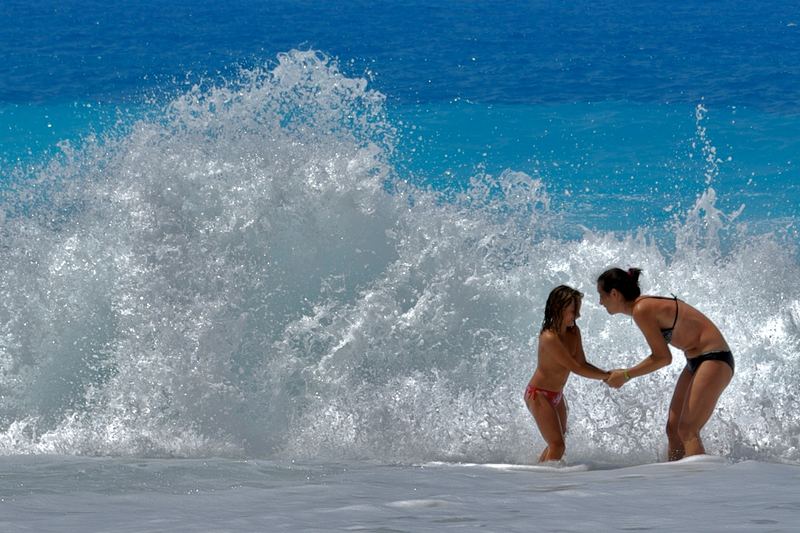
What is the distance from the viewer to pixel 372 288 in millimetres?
6773

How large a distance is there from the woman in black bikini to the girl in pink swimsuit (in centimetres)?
16

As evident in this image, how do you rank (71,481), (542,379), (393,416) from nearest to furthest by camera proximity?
(71,481) → (542,379) → (393,416)

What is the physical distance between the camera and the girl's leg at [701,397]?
4.77m

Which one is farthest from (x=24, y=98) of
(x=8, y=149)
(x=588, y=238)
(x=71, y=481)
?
(x=71, y=481)

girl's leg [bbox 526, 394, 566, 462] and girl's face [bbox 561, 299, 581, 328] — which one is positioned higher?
girl's face [bbox 561, 299, 581, 328]

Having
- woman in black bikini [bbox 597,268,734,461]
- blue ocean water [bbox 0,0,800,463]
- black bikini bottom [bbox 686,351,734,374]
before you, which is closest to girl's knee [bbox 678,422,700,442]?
woman in black bikini [bbox 597,268,734,461]

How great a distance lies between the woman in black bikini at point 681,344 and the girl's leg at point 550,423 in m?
0.37

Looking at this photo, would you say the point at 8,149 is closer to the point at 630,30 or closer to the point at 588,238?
the point at 588,238

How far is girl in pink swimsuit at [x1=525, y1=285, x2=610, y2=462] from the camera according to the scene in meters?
4.80

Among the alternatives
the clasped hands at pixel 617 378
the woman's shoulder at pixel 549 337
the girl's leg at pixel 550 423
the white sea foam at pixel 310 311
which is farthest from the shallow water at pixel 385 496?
the white sea foam at pixel 310 311

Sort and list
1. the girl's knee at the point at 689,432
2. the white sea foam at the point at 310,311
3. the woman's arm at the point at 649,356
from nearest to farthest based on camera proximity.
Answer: the woman's arm at the point at 649,356 < the girl's knee at the point at 689,432 < the white sea foam at the point at 310,311

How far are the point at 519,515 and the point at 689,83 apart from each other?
1397cm

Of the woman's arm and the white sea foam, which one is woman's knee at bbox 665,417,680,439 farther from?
the white sea foam

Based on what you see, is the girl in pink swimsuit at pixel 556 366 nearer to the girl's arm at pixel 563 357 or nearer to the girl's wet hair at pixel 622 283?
the girl's arm at pixel 563 357
